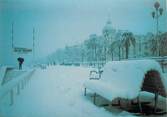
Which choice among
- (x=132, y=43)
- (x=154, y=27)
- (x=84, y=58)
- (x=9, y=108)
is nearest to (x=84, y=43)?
(x=84, y=58)

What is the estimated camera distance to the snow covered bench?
2.94 meters

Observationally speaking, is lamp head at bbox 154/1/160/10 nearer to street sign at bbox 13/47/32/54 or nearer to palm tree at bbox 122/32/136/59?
palm tree at bbox 122/32/136/59

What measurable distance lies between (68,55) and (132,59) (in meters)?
0.65

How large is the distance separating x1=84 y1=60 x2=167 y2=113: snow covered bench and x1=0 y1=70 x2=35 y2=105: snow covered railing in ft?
1.99

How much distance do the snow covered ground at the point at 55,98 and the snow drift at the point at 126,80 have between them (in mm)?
147

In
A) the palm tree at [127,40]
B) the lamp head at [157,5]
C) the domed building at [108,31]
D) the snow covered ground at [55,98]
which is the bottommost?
the snow covered ground at [55,98]

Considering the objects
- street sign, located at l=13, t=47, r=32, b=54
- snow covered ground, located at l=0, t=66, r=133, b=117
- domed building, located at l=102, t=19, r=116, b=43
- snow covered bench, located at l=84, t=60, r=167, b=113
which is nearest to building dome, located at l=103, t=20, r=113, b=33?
Answer: domed building, located at l=102, t=19, r=116, b=43

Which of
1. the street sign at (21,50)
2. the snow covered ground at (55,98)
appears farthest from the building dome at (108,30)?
the street sign at (21,50)

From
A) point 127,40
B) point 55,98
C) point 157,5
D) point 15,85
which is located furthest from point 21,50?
point 157,5

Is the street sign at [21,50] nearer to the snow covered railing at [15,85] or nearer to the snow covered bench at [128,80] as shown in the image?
the snow covered railing at [15,85]

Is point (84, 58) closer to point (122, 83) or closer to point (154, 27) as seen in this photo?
point (122, 83)

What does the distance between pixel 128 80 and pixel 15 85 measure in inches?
44.1

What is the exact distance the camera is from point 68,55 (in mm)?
3211

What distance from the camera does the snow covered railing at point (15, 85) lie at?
10.1 ft
